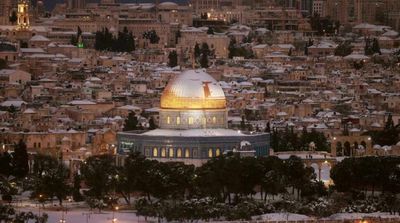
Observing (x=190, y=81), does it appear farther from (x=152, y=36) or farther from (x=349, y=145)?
(x=152, y=36)

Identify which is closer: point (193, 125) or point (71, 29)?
point (193, 125)

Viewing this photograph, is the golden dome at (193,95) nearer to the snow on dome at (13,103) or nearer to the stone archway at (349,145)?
the stone archway at (349,145)

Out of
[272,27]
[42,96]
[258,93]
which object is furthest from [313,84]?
[272,27]

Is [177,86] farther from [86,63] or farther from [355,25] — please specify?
[355,25]

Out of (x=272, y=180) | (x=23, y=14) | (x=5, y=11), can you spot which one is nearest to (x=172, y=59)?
(x=23, y=14)

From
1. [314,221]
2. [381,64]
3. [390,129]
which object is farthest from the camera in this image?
[381,64]
